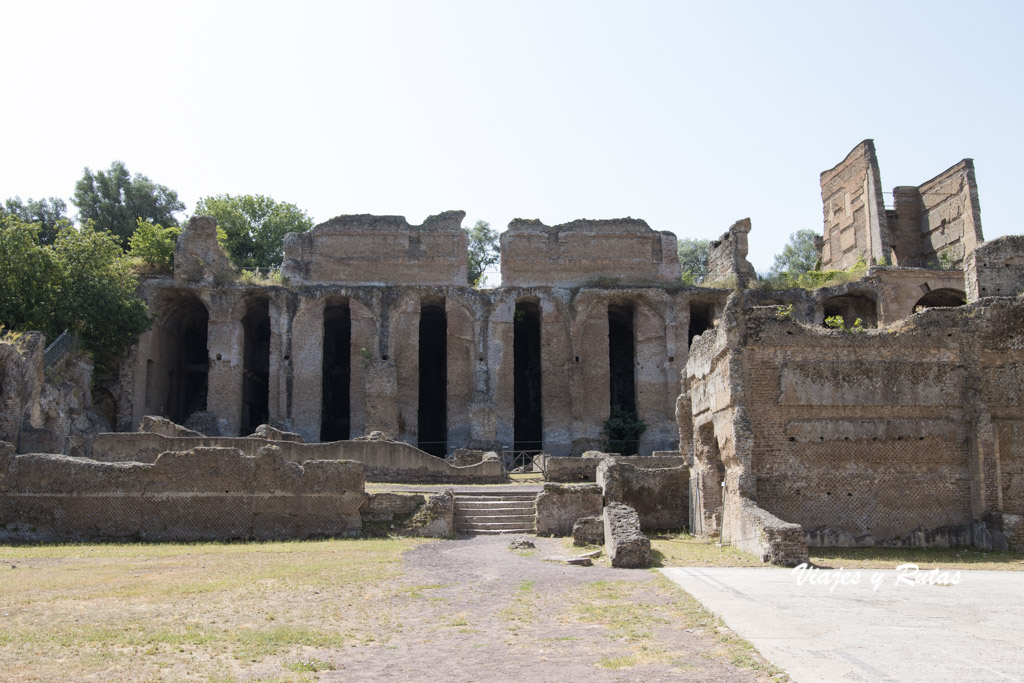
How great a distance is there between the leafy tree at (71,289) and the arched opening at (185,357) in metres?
3.91

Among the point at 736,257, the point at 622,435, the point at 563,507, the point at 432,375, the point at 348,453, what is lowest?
the point at 563,507

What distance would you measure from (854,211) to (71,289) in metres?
34.9

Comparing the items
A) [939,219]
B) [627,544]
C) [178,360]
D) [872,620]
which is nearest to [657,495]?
[627,544]

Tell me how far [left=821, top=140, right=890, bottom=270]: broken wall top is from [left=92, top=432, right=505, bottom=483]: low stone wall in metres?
24.7

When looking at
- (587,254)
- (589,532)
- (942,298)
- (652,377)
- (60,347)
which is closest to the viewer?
(589,532)

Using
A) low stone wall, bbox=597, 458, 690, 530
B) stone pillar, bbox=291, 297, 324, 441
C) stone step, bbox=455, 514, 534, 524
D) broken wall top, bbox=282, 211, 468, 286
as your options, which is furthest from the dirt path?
broken wall top, bbox=282, 211, 468, 286

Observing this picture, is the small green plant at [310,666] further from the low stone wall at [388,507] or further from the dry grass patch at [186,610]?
the low stone wall at [388,507]

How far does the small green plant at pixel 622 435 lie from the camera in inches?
1371

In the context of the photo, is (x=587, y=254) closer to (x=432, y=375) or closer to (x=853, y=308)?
(x=432, y=375)

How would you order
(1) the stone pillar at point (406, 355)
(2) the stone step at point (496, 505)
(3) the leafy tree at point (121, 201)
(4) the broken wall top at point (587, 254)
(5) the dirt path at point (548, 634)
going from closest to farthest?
1. (5) the dirt path at point (548, 634)
2. (2) the stone step at point (496, 505)
3. (1) the stone pillar at point (406, 355)
4. (4) the broken wall top at point (587, 254)
5. (3) the leafy tree at point (121, 201)

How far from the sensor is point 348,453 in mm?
23656

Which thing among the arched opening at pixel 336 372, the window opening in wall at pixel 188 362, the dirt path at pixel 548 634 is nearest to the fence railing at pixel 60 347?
the window opening in wall at pixel 188 362

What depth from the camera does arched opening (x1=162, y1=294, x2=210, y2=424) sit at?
36.5m

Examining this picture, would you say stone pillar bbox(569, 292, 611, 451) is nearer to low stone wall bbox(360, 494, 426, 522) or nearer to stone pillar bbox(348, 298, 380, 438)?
stone pillar bbox(348, 298, 380, 438)
